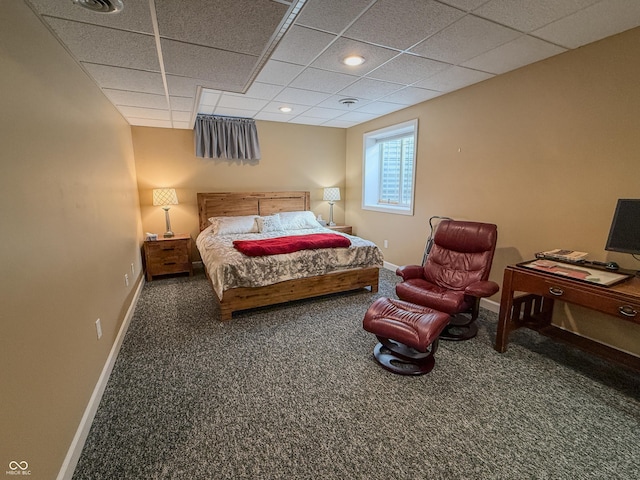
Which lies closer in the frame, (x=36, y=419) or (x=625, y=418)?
(x=36, y=419)

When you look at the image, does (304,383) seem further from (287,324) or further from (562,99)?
(562,99)

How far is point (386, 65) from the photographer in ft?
8.77

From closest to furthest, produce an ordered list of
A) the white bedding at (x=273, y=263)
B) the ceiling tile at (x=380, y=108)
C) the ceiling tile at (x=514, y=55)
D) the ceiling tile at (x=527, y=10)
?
1. the ceiling tile at (x=527, y=10)
2. the ceiling tile at (x=514, y=55)
3. the white bedding at (x=273, y=263)
4. the ceiling tile at (x=380, y=108)

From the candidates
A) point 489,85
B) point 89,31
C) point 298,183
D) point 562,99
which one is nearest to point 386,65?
point 489,85

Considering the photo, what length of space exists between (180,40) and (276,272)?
213 cm

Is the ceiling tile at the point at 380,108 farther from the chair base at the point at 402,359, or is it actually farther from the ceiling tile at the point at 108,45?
the chair base at the point at 402,359

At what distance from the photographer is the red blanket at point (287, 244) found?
3171 mm

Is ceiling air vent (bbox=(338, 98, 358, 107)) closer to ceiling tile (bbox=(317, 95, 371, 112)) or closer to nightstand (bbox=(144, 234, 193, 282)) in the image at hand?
ceiling tile (bbox=(317, 95, 371, 112))

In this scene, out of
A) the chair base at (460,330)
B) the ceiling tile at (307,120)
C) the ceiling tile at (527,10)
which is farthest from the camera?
the ceiling tile at (307,120)

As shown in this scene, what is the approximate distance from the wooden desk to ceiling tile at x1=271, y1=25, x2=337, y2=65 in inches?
91.9

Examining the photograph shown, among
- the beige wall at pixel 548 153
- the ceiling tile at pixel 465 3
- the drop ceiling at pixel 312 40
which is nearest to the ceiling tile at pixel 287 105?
the drop ceiling at pixel 312 40

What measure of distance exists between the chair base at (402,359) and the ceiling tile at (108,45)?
2.72 metres

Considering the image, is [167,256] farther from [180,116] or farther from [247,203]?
[180,116]

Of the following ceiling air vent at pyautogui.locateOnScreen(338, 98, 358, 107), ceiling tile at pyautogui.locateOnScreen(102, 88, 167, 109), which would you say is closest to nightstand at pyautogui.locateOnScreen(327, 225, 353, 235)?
ceiling air vent at pyautogui.locateOnScreen(338, 98, 358, 107)
